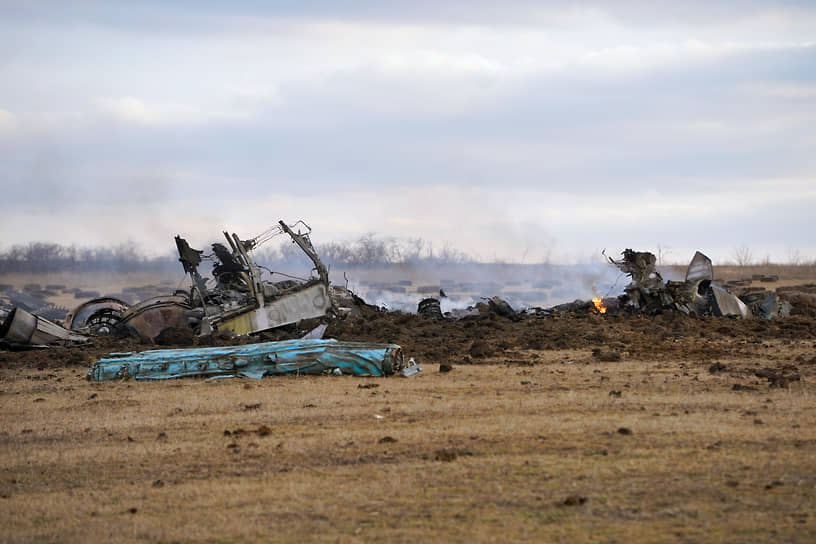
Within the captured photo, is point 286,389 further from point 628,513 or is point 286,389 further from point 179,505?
point 628,513

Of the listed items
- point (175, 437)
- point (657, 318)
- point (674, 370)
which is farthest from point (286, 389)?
point (657, 318)

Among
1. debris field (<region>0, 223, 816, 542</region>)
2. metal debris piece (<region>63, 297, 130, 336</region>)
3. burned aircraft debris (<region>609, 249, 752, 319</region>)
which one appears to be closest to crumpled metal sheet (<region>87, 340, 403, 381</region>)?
debris field (<region>0, 223, 816, 542</region>)

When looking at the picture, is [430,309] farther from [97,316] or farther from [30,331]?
[30,331]

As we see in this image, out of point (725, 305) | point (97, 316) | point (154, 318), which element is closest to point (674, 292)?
point (725, 305)

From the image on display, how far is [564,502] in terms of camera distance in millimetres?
7980

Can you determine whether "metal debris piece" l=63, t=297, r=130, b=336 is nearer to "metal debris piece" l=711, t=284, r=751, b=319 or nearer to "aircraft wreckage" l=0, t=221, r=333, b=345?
"aircraft wreckage" l=0, t=221, r=333, b=345

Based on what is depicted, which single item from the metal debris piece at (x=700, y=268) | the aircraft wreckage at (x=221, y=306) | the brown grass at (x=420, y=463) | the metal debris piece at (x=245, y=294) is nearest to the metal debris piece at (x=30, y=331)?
Result: the aircraft wreckage at (x=221, y=306)

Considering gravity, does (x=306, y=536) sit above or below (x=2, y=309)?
below

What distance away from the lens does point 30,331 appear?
25.1 meters

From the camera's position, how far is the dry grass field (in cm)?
770

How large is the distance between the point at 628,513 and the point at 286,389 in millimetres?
9330

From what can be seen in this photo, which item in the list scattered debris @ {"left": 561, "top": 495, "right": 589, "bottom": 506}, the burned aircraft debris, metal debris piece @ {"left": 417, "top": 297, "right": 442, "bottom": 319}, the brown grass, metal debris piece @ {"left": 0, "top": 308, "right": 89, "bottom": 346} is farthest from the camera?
metal debris piece @ {"left": 417, "top": 297, "right": 442, "bottom": 319}

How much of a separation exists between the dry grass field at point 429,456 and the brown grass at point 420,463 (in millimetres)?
33

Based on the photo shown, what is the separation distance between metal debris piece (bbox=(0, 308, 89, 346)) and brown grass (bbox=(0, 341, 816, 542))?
9.54 metres
